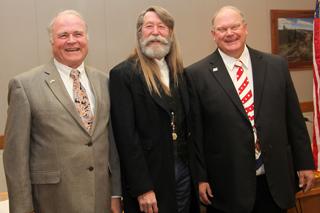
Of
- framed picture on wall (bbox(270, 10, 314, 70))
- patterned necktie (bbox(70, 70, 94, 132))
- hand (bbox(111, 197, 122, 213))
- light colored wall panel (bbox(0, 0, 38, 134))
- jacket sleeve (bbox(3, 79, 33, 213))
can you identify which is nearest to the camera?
jacket sleeve (bbox(3, 79, 33, 213))

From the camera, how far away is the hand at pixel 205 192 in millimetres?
2213

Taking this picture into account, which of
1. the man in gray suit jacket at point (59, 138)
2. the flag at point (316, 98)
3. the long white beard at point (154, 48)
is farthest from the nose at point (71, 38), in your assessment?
the flag at point (316, 98)

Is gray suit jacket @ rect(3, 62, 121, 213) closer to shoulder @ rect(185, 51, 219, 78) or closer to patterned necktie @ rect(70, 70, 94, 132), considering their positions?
patterned necktie @ rect(70, 70, 94, 132)

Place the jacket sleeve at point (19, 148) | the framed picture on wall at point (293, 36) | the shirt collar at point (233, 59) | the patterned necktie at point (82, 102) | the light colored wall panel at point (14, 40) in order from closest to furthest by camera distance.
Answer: the jacket sleeve at point (19, 148) < the patterned necktie at point (82, 102) < the shirt collar at point (233, 59) < the light colored wall panel at point (14, 40) < the framed picture on wall at point (293, 36)

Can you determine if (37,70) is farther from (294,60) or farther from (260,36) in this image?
(294,60)

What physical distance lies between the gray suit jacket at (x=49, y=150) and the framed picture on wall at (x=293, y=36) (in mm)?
3320

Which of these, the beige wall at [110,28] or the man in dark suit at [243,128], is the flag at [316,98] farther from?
the man in dark suit at [243,128]

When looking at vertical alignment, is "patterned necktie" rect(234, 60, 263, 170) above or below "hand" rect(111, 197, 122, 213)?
above

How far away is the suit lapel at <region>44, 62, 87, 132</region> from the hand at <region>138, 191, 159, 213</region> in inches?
17.9

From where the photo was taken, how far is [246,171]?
2.17m

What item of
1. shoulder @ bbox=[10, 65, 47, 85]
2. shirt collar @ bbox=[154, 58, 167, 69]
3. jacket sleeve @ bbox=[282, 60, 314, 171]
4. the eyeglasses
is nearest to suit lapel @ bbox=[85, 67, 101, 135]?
shoulder @ bbox=[10, 65, 47, 85]

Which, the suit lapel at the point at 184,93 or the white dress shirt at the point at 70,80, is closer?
the white dress shirt at the point at 70,80

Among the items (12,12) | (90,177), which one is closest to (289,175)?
(90,177)

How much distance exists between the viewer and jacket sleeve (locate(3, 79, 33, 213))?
1.84 meters
